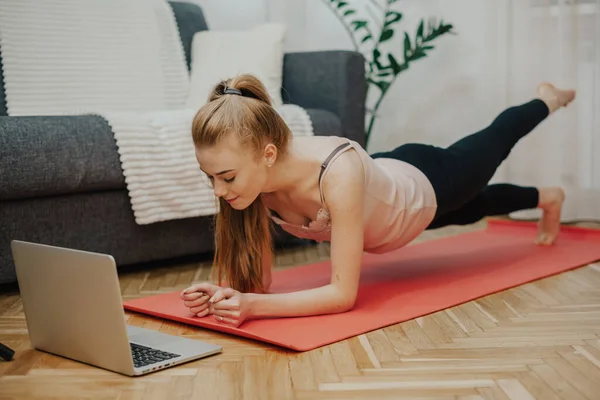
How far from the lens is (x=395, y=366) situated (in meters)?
1.39

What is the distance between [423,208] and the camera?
1954 millimetres

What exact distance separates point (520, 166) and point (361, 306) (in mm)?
1565

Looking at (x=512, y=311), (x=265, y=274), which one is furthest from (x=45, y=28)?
(x=512, y=311)

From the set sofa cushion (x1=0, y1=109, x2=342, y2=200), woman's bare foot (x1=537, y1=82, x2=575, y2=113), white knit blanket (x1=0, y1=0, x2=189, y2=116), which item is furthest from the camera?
white knit blanket (x1=0, y1=0, x2=189, y2=116)

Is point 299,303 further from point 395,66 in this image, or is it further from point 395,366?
point 395,66

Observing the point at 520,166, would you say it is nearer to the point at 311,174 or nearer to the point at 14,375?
the point at 311,174

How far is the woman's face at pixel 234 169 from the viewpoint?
5.17 feet

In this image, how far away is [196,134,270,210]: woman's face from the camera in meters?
1.58

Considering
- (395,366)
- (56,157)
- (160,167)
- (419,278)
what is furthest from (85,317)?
(419,278)

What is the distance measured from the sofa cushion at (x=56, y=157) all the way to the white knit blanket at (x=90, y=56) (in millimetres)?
348

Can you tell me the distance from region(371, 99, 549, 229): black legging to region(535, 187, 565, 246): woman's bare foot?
0.04 metres

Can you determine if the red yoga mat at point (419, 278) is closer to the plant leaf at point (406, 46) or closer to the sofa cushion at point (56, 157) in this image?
the sofa cushion at point (56, 157)

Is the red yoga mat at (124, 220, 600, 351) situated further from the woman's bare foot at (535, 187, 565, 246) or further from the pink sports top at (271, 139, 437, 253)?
Answer: the pink sports top at (271, 139, 437, 253)

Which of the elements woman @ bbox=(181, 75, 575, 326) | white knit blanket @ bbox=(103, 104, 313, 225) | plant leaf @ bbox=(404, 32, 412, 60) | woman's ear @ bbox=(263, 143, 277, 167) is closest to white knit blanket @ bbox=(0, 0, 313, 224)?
white knit blanket @ bbox=(103, 104, 313, 225)
